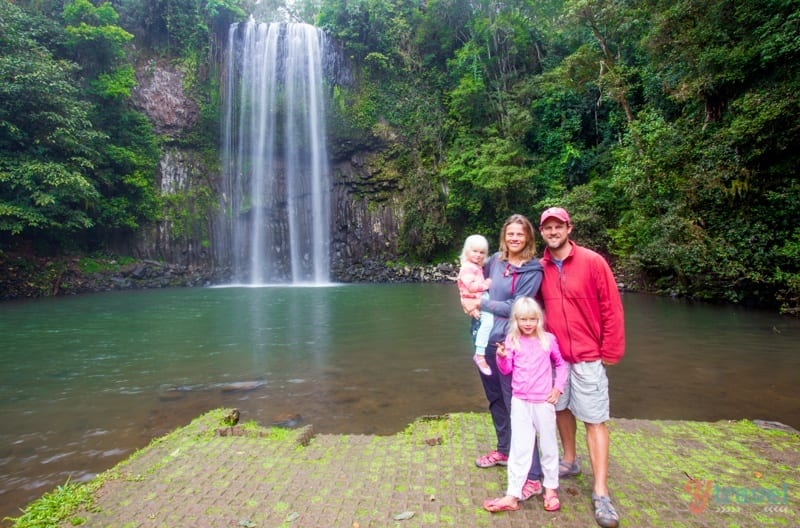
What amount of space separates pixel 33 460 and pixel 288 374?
273 centimetres

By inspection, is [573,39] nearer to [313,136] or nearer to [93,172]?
[313,136]

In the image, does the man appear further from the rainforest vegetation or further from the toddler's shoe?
the rainforest vegetation

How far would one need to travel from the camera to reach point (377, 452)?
3.01 metres

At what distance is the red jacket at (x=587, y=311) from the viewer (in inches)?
94.3

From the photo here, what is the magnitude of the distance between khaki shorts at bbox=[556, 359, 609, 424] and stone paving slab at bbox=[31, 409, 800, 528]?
454mm

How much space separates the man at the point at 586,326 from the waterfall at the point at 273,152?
21.4m

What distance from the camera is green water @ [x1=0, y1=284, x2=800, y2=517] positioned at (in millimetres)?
3963

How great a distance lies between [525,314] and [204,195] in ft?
78.7

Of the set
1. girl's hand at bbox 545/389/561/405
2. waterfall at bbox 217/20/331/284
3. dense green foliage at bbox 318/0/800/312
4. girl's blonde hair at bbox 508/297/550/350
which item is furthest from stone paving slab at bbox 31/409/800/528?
waterfall at bbox 217/20/331/284

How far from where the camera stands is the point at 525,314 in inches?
94.1

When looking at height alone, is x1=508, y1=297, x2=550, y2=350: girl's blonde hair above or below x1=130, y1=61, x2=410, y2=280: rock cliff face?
below

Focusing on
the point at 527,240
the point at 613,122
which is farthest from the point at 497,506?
the point at 613,122

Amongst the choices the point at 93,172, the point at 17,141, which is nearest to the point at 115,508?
the point at 17,141

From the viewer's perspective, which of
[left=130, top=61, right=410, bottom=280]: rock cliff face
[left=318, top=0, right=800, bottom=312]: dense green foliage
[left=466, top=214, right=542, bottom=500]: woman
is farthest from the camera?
[left=130, top=61, right=410, bottom=280]: rock cliff face
